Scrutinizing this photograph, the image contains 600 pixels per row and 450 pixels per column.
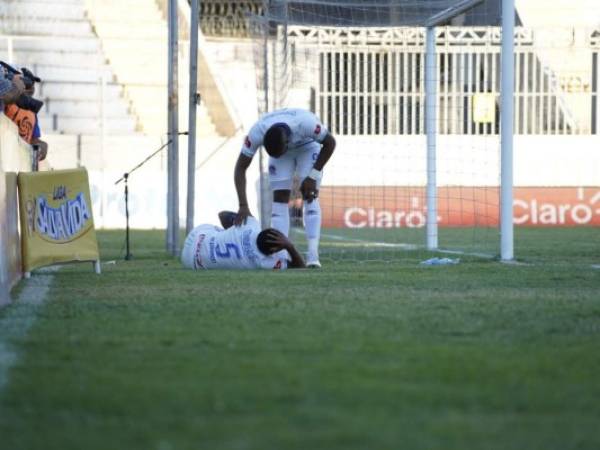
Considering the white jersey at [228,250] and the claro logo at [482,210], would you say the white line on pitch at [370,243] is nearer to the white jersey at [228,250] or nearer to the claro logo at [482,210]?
the claro logo at [482,210]

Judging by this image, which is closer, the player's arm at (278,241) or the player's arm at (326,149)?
the player's arm at (278,241)

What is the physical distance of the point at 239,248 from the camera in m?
11.0

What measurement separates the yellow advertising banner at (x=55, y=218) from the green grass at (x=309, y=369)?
1.33 m

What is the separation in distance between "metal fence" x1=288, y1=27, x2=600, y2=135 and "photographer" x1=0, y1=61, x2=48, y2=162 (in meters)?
7.59

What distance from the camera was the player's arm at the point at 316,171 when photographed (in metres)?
11.3

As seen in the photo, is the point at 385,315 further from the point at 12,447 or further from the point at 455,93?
the point at 455,93

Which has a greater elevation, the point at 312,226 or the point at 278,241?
the point at 312,226

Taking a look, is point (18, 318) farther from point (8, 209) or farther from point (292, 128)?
point (292, 128)

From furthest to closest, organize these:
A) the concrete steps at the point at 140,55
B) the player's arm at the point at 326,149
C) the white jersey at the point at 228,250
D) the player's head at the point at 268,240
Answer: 1. the concrete steps at the point at 140,55
2. the player's arm at the point at 326,149
3. the white jersey at the point at 228,250
4. the player's head at the point at 268,240

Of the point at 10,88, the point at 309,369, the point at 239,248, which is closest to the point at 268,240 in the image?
the point at 239,248

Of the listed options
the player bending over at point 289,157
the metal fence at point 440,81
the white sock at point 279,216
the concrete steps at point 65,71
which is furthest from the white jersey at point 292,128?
the concrete steps at point 65,71

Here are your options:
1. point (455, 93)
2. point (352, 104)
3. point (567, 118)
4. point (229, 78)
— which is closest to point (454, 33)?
point (455, 93)

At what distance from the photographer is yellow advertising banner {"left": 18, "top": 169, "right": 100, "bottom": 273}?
10.0 m

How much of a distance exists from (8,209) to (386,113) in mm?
14934
